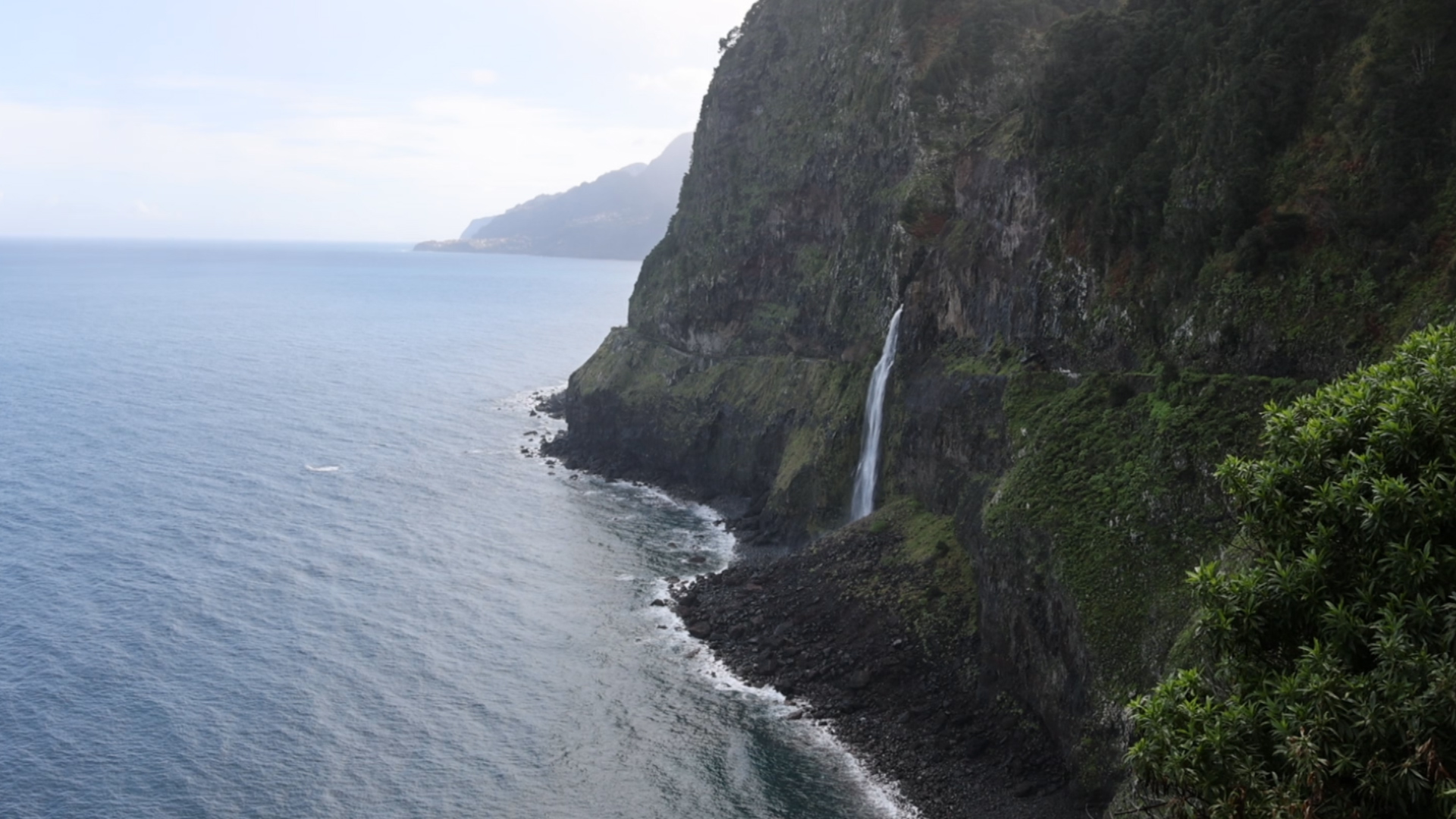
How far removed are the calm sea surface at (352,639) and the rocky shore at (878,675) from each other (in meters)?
2.15

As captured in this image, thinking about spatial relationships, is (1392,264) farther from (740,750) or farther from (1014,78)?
(1014,78)

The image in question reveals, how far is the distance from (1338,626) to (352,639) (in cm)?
5082

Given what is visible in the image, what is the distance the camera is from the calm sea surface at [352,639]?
153 feet

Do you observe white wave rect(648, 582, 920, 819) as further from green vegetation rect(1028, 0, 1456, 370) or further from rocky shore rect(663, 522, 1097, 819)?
green vegetation rect(1028, 0, 1456, 370)

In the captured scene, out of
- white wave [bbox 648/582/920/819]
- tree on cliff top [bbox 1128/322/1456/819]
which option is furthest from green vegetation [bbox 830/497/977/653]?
tree on cliff top [bbox 1128/322/1456/819]

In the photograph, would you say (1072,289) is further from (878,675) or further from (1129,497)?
(878,675)

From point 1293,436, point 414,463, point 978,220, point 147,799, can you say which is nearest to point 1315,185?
point 978,220

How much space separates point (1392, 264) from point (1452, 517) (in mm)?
27764

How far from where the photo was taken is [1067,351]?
5950cm

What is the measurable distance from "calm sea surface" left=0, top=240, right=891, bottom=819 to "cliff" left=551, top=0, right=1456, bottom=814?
725 centimetres

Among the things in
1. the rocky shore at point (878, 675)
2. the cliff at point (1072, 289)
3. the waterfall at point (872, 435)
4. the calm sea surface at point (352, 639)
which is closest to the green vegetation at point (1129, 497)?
the cliff at point (1072, 289)

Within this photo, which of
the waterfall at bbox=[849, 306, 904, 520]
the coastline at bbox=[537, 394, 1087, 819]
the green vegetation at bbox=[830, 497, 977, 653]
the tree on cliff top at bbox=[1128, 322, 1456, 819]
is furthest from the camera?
the waterfall at bbox=[849, 306, 904, 520]

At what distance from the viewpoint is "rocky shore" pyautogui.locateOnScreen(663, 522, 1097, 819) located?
45844mm

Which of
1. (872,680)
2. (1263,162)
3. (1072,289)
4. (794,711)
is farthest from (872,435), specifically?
(1263,162)
